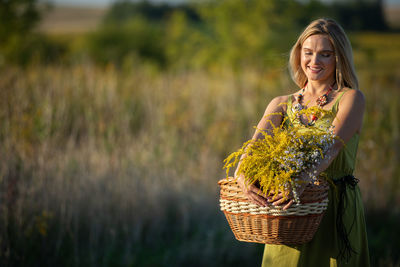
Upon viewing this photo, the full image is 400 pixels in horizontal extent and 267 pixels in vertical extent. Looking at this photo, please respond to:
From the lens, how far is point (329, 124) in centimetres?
193

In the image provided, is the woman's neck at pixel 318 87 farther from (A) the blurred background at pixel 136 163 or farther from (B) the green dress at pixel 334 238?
(A) the blurred background at pixel 136 163

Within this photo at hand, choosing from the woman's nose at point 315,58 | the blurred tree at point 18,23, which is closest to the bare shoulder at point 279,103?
the woman's nose at point 315,58

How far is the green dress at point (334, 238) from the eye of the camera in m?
2.04

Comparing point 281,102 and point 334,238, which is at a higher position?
point 281,102

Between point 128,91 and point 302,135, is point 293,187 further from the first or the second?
point 128,91

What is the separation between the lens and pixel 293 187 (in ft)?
5.49

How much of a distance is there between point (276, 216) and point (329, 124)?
531 millimetres

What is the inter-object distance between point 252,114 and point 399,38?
393 inches

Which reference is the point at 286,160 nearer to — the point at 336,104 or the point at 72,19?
the point at 336,104

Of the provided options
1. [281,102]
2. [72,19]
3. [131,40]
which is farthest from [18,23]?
[72,19]

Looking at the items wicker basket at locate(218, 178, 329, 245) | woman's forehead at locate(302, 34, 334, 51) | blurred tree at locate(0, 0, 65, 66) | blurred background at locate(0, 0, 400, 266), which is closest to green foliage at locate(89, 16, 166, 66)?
blurred tree at locate(0, 0, 65, 66)

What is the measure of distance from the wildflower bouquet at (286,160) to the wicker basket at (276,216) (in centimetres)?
7

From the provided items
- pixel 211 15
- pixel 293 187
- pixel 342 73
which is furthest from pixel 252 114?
pixel 211 15

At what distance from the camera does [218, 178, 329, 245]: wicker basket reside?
1.72 meters
